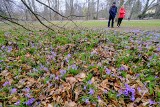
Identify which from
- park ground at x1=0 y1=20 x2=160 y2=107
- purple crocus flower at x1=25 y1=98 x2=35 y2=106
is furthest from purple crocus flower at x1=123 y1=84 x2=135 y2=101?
purple crocus flower at x1=25 y1=98 x2=35 y2=106

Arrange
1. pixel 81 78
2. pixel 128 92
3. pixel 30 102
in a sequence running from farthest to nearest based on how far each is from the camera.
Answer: pixel 81 78, pixel 128 92, pixel 30 102

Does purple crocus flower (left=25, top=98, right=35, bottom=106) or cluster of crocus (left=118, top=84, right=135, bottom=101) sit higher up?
cluster of crocus (left=118, top=84, right=135, bottom=101)

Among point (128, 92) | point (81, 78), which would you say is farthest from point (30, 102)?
point (128, 92)

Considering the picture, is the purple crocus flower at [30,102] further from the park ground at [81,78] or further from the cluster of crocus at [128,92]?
the cluster of crocus at [128,92]

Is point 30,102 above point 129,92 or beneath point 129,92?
beneath

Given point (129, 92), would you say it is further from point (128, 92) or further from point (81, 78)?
point (81, 78)

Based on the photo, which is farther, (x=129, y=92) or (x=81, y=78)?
(x=81, y=78)

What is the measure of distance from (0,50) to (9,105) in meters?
2.63

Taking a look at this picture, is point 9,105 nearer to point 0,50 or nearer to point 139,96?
point 139,96

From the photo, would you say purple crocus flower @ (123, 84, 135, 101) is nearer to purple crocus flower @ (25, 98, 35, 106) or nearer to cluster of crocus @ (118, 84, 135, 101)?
cluster of crocus @ (118, 84, 135, 101)

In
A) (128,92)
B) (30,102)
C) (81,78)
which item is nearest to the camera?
(30,102)

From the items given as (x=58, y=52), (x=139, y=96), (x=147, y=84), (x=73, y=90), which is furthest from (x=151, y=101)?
(x=58, y=52)

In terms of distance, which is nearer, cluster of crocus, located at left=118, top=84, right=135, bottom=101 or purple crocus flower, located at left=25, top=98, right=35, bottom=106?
purple crocus flower, located at left=25, top=98, right=35, bottom=106

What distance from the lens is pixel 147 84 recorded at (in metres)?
2.62
